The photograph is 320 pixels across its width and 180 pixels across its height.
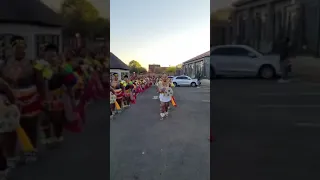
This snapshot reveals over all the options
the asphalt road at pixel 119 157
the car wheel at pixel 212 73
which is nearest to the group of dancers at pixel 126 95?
the asphalt road at pixel 119 157

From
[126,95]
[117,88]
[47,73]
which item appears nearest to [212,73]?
[47,73]

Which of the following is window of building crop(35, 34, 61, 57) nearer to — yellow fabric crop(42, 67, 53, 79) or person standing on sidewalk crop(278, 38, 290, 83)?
yellow fabric crop(42, 67, 53, 79)

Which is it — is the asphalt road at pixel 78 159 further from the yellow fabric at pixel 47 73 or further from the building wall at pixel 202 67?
the building wall at pixel 202 67

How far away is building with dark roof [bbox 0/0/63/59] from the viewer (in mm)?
2064

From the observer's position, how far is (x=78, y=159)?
2.49 m

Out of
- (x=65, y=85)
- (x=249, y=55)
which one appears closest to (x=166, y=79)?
(x=65, y=85)

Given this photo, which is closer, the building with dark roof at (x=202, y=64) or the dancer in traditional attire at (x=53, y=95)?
the building with dark roof at (x=202, y=64)

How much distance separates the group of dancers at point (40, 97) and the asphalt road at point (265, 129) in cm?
102

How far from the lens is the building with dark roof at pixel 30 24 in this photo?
206cm

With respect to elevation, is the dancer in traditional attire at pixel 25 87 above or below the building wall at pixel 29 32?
below

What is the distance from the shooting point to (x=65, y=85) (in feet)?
9.30

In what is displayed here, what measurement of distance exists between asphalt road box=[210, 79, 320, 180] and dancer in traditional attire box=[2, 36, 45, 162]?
5.09 feet

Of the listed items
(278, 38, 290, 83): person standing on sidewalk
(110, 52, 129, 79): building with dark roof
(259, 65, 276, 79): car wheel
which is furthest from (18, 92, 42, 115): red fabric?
(278, 38, 290, 83): person standing on sidewalk

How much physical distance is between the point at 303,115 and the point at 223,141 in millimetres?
744
